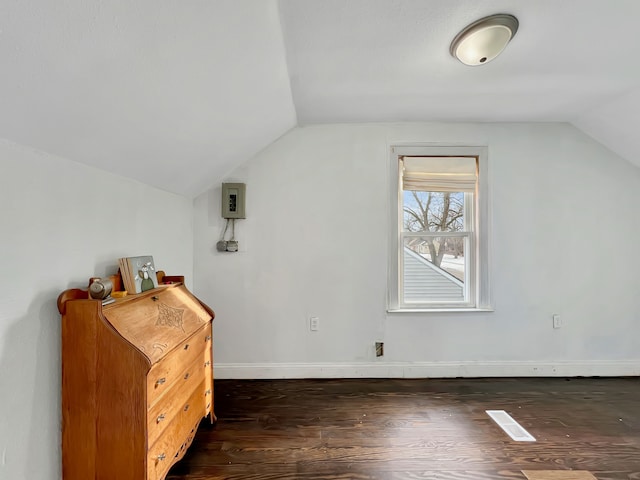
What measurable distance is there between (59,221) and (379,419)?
206cm

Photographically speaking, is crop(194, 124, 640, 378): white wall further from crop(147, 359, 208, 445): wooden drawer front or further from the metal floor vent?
crop(147, 359, 208, 445): wooden drawer front

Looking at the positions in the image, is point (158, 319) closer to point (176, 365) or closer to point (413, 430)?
point (176, 365)

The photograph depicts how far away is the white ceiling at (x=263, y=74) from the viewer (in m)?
0.94

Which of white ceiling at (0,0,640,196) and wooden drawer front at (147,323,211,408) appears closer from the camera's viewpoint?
white ceiling at (0,0,640,196)

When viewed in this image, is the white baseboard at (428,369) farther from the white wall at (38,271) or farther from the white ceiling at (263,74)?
the white ceiling at (263,74)

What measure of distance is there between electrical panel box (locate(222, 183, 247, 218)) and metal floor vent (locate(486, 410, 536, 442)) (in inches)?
91.1

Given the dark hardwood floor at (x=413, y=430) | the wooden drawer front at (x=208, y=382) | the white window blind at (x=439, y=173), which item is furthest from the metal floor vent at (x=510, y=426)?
the wooden drawer front at (x=208, y=382)

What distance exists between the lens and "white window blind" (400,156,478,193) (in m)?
2.67

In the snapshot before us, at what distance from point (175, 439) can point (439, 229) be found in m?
2.39

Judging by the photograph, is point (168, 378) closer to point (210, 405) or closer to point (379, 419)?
point (210, 405)

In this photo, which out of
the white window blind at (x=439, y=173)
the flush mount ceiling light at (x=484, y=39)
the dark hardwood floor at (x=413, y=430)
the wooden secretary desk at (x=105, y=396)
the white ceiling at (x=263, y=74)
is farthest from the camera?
the white window blind at (x=439, y=173)

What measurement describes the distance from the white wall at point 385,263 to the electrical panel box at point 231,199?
8cm

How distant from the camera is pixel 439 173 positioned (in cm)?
268

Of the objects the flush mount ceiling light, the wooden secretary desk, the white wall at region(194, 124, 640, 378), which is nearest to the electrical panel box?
the white wall at region(194, 124, 640, 378)
